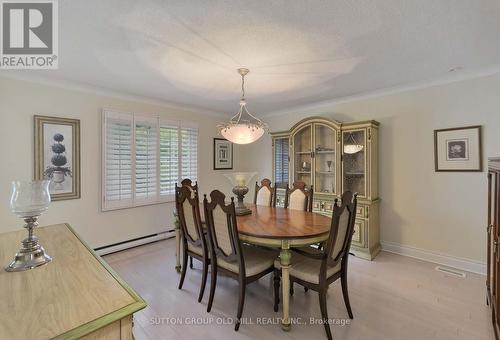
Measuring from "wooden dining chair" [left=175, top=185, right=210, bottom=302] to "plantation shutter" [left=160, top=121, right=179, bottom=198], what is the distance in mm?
1649

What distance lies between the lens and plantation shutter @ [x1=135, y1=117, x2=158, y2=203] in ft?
12.3

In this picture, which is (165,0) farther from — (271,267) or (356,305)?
(356,305)

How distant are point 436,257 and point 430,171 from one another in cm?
113

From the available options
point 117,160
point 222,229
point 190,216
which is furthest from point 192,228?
point 117,160

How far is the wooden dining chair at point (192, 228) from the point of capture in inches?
90.9

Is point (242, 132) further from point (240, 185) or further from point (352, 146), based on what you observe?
point (352, 146)

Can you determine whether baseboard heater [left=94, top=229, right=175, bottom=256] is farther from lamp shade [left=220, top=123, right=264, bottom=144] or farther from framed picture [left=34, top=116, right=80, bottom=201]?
lamp shade [left=220, top=123, right=264, bottom=144]

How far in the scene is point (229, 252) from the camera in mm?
2072

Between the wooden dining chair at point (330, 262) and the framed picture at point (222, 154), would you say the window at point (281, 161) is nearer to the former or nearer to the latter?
the framed picture at point (222, 154)

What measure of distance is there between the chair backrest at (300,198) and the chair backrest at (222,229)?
1.30 m

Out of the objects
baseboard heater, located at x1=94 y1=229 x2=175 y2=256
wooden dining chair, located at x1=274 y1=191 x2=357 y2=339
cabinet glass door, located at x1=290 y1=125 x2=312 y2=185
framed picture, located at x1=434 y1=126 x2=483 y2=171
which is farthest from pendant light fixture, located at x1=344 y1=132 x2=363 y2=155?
baseboard heater, located at x1=94 y1=229 x2=175 y2=256

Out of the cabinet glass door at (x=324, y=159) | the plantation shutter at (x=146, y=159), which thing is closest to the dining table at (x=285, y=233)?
the cabinet glass door at (x=324, y=159)

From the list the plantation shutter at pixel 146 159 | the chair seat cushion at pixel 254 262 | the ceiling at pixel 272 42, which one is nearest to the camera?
the ceiling at pixel 272 42

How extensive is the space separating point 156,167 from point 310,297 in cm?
298
